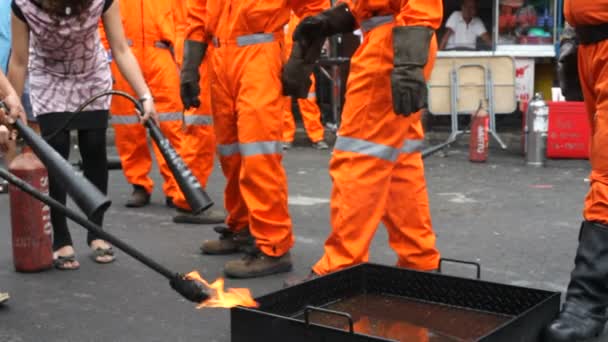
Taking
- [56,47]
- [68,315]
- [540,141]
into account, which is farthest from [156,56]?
[540,141]

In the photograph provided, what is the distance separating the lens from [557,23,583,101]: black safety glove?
3.94 m

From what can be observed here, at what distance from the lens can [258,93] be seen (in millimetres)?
4418

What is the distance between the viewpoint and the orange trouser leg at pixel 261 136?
4418mm

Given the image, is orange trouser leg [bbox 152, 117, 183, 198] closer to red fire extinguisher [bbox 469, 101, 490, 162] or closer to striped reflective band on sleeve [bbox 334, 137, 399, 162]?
striped reflective band on sleeve [bbox 334, 137, 399, 162]

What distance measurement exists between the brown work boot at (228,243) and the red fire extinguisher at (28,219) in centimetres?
94

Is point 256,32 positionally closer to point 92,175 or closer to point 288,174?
point 92,175

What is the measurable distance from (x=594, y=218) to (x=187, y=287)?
5.42ft

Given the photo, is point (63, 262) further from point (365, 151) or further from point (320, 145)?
point (320, 145)

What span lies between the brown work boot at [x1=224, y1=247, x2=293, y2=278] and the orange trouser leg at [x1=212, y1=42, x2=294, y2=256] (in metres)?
0.05

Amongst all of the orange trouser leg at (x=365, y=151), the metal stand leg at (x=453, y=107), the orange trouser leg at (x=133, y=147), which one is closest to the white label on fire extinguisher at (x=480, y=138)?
the metal stand leg at (x=453, y=107)

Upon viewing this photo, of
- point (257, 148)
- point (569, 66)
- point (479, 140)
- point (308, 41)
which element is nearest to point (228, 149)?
point (257, 148)

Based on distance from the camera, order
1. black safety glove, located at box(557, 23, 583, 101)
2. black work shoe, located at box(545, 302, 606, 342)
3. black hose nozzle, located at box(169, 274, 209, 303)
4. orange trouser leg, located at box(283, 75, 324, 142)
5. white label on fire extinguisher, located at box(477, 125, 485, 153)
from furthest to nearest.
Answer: orange trouser leg, located at box(283, 75, 324, 142) → white label on fire extinguisher, located at box(477, 125, 485, 153) → black safety glove, located at box(557, 23, 583, 101) → black work shoe, located at box(545, 302, 606, 342) → black hose nozzle, located at box(169, 274, 209, 303)

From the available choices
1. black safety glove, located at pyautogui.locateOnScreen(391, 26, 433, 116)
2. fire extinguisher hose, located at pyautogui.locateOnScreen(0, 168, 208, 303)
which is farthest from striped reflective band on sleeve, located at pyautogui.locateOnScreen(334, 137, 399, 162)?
fire extinguisher hose, located at pyautogui.locateOnScreen(0, 168, 208, 303)

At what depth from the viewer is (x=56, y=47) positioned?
452cm
